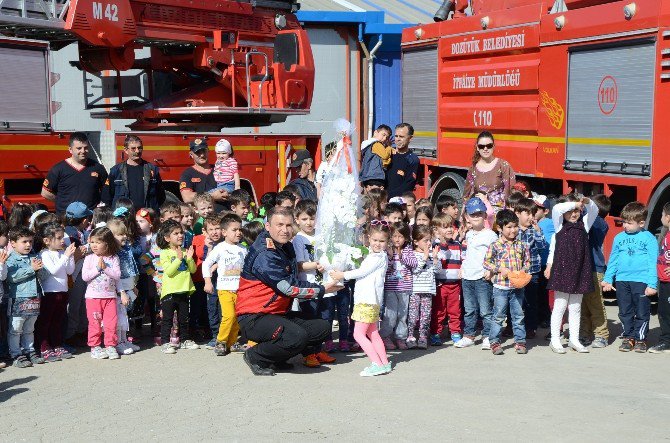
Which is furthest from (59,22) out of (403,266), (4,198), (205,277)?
(403,266)

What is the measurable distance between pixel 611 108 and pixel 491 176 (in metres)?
1.56

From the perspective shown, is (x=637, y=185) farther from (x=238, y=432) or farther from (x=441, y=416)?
(x=238, y=432)

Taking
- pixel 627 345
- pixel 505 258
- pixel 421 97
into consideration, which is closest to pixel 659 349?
pixel 627 345

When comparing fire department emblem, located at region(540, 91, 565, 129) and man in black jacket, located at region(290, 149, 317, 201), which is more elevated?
fire department emblem, located at region(540, 91, 565, 129)

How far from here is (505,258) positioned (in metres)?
8.58

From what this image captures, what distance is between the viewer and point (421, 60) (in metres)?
14.6

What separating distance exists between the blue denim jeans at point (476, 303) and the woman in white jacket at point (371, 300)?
1212 millimetres

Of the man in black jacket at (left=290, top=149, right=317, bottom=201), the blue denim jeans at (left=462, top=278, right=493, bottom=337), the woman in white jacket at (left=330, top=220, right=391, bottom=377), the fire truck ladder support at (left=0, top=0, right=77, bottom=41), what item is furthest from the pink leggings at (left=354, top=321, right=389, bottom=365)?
the fire truck ladder support at (left=0, top=0, right=77, bottom=41)

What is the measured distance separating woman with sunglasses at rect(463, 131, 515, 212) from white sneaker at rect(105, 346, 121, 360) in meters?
4.14

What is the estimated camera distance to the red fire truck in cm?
1002

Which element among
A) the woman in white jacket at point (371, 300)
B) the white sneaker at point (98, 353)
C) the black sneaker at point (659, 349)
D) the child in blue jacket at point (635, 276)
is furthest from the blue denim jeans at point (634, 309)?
the white sneaker at point (98, 353)

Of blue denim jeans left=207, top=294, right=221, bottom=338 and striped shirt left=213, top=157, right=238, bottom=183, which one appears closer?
blue denim jeans left=207, top=294, right=221, bottom=338

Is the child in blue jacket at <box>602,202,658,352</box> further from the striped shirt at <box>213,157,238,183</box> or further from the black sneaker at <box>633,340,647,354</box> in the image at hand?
the striped shirt at <box>213,157,238,183</box>

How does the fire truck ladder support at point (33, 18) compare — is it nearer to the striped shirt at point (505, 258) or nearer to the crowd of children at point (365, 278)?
the crowd of children at point (365, 278)
